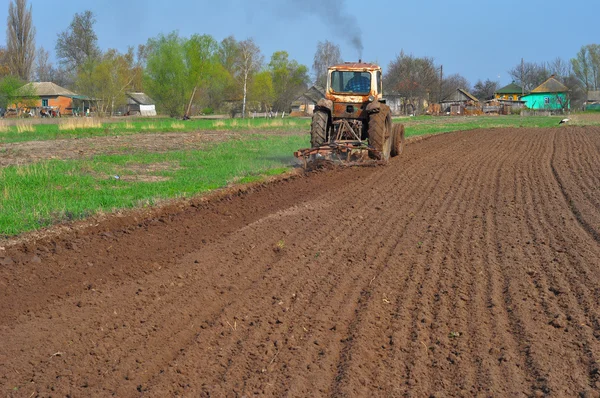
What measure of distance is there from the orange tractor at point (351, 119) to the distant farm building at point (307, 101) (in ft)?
→ 204

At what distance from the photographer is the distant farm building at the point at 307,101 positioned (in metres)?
79.6

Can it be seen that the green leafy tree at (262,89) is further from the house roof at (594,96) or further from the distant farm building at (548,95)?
the house roof at (594,96)

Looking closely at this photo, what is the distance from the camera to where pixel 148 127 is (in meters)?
33.3

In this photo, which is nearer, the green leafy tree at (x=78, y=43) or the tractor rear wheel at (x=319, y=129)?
the tractor rear wheel at (x=319, y=129)

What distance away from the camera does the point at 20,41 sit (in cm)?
6850

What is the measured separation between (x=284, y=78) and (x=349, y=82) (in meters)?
65.0

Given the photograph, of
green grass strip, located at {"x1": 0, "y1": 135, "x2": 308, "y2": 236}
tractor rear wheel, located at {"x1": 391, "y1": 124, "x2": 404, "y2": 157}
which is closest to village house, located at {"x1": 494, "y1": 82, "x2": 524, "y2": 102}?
tractor rear wheel, located at {"x1": 391, "y1": 124, "x2": 404, "y2": 157}

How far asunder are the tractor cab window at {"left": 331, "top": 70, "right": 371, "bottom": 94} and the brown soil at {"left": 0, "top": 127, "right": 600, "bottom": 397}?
238 inches

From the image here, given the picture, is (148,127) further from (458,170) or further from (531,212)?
(531,212)

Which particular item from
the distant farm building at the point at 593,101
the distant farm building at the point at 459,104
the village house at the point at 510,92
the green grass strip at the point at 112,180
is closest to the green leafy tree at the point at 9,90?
the green grass strip at the point at 112,180

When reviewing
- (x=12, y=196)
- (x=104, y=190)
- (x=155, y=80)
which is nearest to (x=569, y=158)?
(x=104, y=190)

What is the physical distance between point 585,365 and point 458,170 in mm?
11023

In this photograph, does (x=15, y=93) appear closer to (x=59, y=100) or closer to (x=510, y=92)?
(x=59, y=100)

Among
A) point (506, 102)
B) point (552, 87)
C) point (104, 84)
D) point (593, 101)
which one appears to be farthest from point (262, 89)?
point (593, 101)
